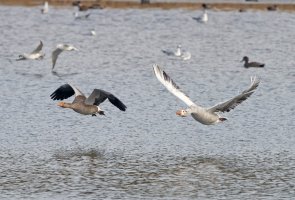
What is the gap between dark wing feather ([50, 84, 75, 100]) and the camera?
823 inches

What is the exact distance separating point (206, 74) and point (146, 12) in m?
26.7

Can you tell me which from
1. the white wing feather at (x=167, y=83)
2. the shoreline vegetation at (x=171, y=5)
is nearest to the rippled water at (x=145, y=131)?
the white wing feather at (x=167, y=83)

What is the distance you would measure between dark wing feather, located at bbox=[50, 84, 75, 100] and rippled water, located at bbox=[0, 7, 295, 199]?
68 centimetres

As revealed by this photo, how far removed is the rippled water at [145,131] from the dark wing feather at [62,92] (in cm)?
68

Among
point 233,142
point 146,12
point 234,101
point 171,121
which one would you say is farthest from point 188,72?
point 146,12

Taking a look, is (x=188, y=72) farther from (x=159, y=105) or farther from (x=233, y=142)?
(x=233, y=142)

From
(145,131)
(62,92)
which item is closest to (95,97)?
(62,92)

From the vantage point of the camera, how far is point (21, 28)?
49.0 m

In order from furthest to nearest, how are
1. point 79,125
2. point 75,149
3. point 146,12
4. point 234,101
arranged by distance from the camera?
point 146,12
point 79,125
point 75,149
point 234,101

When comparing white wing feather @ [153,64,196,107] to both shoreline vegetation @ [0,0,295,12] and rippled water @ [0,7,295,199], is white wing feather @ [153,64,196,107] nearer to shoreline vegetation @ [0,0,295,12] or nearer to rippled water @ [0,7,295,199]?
rippled water @ [0,7,295,199]

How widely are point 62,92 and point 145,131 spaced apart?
187cm

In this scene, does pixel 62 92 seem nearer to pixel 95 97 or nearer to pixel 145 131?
pixel 95 97

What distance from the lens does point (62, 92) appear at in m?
21.0

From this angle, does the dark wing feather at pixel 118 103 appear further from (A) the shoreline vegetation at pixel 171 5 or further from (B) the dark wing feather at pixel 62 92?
(A) the shoreline vegetation at pixel 171 5
